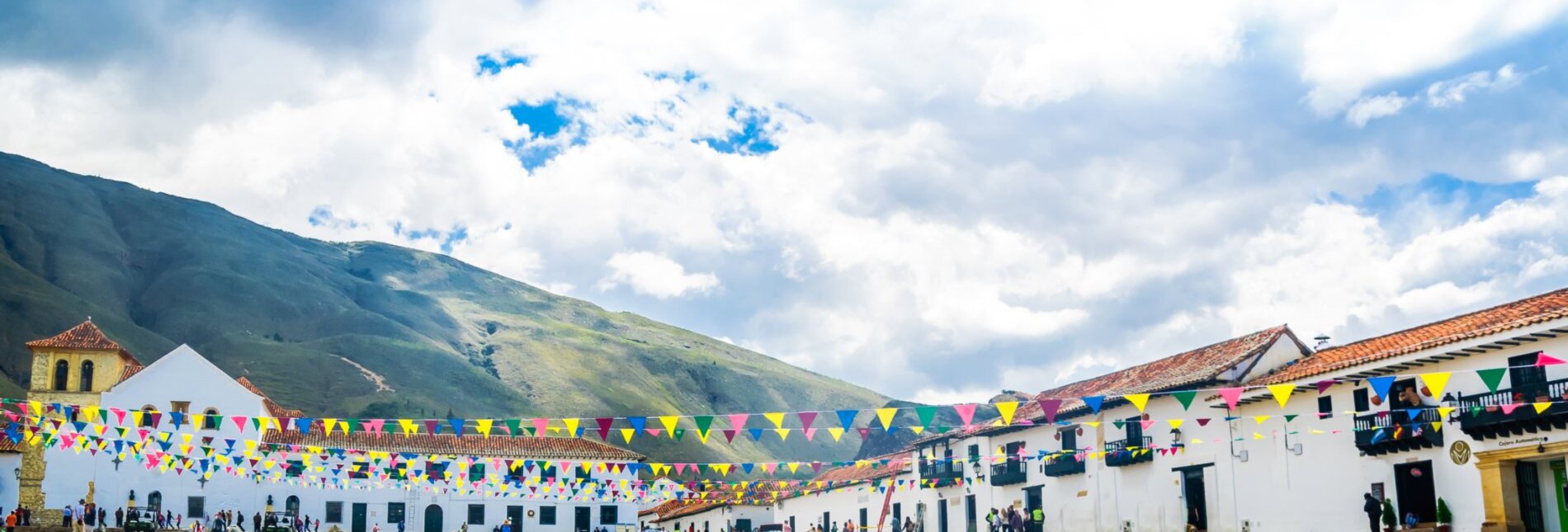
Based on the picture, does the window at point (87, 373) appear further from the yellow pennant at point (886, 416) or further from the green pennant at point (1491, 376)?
the green pennant at point (1491, 376)

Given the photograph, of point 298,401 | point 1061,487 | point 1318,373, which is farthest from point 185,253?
point 1318,373

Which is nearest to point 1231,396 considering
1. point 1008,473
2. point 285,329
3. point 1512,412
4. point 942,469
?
point 1512,412

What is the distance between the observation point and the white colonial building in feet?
186

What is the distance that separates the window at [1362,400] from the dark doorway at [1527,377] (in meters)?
3.82

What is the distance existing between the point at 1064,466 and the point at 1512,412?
17562 millimetres

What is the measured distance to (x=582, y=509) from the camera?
66.8m

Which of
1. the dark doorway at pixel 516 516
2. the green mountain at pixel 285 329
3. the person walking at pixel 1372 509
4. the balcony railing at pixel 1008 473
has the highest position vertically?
the green mountain at pixel 285 329

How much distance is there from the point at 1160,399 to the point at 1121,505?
4.24 meters

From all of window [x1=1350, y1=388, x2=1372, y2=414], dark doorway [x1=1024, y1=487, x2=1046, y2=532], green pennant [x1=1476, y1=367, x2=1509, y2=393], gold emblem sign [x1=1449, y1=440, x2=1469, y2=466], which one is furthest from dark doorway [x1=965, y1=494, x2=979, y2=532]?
green pennant [x1=1476, y1=367, x2=1509, y2=393]

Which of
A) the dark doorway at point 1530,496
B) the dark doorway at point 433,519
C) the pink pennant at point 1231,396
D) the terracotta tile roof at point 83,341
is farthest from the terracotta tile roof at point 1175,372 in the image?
the terracotta tile roof at point 83,341

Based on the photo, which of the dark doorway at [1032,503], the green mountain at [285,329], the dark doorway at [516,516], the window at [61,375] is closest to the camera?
the dark doorway at [1032,503]

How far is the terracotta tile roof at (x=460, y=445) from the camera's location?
205 feet

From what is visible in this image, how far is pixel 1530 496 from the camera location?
26.9 meters

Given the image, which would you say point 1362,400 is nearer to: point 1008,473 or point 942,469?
point 1008,473
